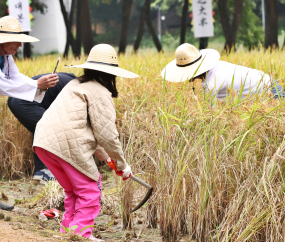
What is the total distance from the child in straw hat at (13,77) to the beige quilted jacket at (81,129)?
0.71 m

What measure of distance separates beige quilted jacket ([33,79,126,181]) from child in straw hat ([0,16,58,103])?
2.33ft

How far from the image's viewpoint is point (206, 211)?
1.92 m

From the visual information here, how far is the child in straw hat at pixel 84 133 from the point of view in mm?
1892

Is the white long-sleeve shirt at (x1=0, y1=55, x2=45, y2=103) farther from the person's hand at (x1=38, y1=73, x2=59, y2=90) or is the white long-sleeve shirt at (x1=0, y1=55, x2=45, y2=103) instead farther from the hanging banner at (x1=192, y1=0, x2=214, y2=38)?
the hanging banner at (x1=192, y1=0, x2=214, y2=38)

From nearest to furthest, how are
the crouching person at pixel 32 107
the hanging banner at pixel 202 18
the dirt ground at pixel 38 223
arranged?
the dirt ground at pixel 38 223 → the crouching person at pixel 32 107 → the hanging banner at pixel 202 18

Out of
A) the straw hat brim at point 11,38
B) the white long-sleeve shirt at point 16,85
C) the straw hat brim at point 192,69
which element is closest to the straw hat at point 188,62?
the straw hat brim at point 192,69

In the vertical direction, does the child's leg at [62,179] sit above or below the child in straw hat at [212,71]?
below

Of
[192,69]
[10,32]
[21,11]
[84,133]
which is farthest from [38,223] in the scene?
[21,11]

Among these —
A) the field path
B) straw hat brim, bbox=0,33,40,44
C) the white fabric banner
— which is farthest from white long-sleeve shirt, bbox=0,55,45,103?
the white fabric banner

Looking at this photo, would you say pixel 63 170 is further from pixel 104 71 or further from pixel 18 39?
pixel 18 39

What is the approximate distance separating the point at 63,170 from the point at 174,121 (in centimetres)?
73

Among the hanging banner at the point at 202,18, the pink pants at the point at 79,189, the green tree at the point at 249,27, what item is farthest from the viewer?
the green tree at the point at 249,27

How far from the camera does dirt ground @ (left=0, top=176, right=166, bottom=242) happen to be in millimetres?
1840

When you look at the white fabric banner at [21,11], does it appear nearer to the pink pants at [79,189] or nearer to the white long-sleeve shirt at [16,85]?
the white long-sleeve shirt at [16,85]
